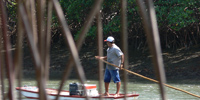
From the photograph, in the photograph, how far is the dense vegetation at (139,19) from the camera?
17.0m

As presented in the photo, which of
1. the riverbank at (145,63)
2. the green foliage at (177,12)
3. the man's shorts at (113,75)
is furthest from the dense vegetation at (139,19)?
the man's shorts at (113,75)

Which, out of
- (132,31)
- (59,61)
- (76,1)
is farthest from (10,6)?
(132,31)

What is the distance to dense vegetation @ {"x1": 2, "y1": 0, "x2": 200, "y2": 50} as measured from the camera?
1700 centimetres

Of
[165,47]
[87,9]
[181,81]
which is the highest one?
[87,9]

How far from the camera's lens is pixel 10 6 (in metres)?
18.5

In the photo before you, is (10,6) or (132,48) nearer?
(10,6)

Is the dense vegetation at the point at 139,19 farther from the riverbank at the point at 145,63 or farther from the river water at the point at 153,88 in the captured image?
the river water at the point at 153,88

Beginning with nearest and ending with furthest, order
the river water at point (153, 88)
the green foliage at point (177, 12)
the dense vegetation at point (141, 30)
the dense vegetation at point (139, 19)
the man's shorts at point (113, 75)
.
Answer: the man's shorts at point (113, 75) → the river water at point (153, 88) → the green foliage at point (177, 12) → the dense vegetation at point (139, 19) → the dense vegetation at point (141, 30)

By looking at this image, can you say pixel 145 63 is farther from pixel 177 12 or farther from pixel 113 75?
pixel 113 75

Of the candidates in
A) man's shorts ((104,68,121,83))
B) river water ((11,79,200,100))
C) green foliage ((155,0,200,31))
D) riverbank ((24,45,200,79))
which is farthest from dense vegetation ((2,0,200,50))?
man's shorts ((104,68,121,83))

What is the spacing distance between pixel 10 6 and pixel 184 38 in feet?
28.2

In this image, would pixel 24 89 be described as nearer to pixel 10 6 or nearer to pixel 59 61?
pixel 10 6

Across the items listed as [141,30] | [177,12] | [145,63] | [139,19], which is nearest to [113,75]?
[177,12]

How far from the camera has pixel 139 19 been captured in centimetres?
1877
